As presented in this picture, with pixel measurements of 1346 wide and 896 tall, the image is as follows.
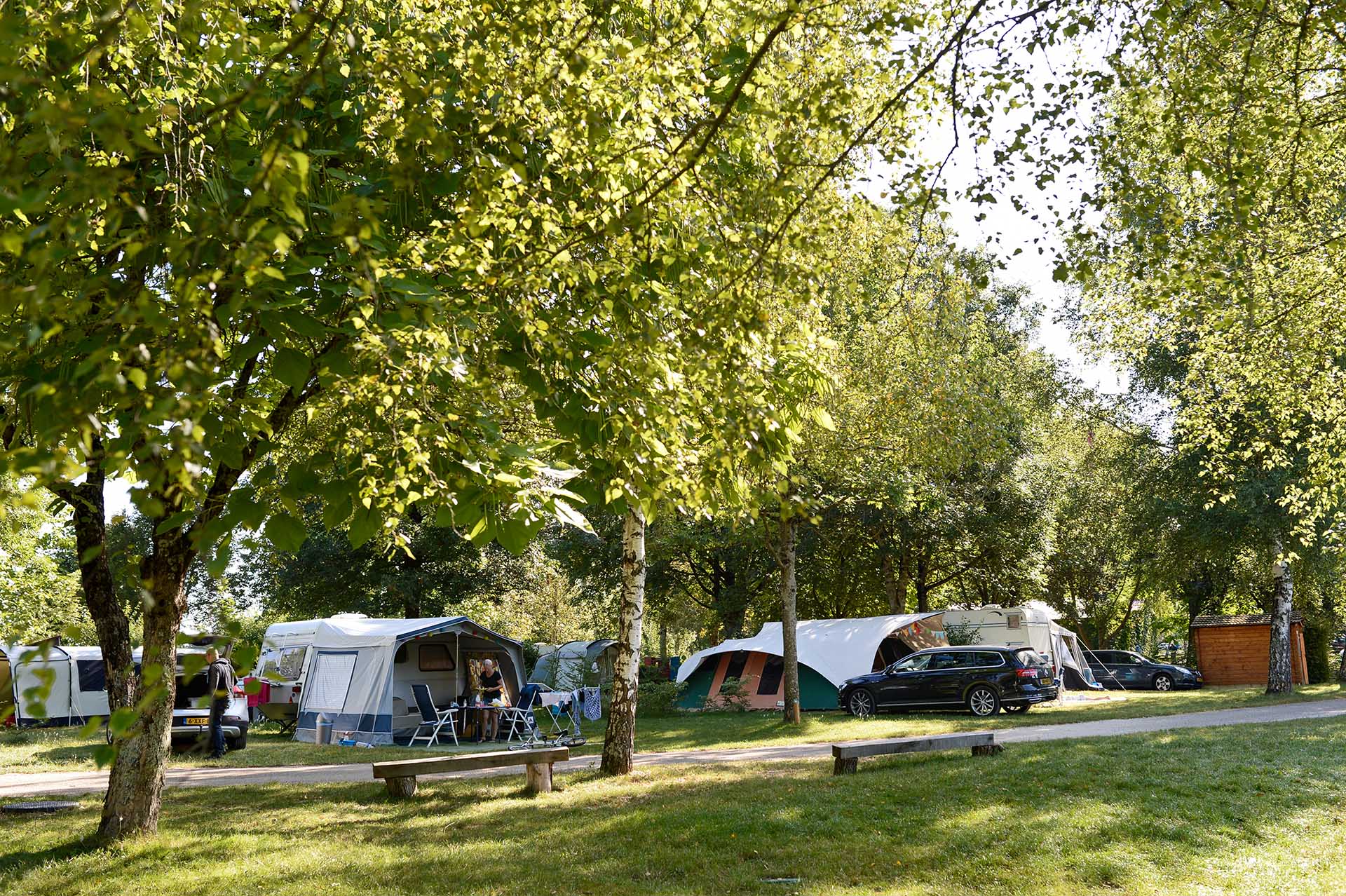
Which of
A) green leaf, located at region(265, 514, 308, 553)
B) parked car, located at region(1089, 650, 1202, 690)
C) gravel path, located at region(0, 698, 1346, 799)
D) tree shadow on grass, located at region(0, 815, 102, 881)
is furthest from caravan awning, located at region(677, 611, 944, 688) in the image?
green leaf, located at region(265, 514, 308, 553)

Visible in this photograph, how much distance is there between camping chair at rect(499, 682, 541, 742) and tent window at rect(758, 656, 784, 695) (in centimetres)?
Answer: 652

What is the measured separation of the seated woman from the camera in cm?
1850

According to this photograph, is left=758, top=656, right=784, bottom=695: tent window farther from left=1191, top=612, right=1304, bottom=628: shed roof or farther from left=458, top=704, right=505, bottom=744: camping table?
left=1191, top=612, right=1304, bottom=628: shed roof

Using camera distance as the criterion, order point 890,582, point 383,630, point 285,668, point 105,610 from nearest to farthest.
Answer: point 105,610, point 383,630, point 285,668, point 890,582

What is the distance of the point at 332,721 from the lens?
19438 millimetres

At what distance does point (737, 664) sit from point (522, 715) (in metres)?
8.05

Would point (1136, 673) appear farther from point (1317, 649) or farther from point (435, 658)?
point (435, 658)

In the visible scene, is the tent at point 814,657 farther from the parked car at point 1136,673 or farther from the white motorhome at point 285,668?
the white motorhome at point 285,668

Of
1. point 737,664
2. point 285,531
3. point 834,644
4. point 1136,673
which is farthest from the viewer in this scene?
point 1136,673

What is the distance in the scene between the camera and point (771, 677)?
2442 cm

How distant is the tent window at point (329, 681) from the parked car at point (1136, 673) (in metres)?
20.8

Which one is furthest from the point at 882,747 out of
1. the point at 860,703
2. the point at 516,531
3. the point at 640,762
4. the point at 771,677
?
the point at 771,677

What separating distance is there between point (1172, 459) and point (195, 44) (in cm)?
2433

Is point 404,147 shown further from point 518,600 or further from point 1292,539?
point 518,600
